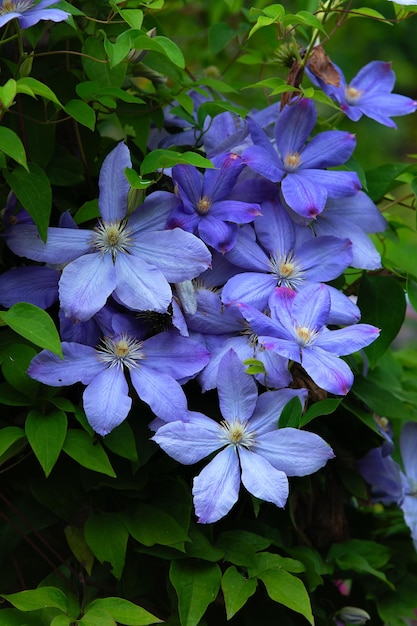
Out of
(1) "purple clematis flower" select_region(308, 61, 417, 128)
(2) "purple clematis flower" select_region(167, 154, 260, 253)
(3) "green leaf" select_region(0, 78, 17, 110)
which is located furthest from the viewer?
(1) "purple clematis flower" select_region(308, 61, 417, 128)

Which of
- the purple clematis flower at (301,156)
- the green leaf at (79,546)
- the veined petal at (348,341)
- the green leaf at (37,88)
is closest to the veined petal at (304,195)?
the purple clematis flower at (301,156)

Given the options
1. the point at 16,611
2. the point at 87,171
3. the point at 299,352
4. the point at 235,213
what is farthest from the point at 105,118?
the point at 16,611

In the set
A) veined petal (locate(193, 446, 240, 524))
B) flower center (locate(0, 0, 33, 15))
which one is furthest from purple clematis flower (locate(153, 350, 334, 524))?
flower center (locate(0, 0, 33, 15))

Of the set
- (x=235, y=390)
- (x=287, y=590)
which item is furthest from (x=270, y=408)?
(x=287, y=590)

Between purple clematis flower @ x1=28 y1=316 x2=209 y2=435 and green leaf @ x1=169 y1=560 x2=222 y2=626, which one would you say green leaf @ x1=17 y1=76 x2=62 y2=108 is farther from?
green leaf @ x1=169 y1=560 x2=222 y2=626

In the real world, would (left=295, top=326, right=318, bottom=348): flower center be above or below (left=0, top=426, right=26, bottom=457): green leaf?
above

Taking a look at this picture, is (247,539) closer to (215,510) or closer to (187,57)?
(215,510)

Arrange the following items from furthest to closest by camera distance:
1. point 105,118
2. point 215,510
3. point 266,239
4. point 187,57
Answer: point 187,57 → point 105,118 → point 266,239 → point 215,510
